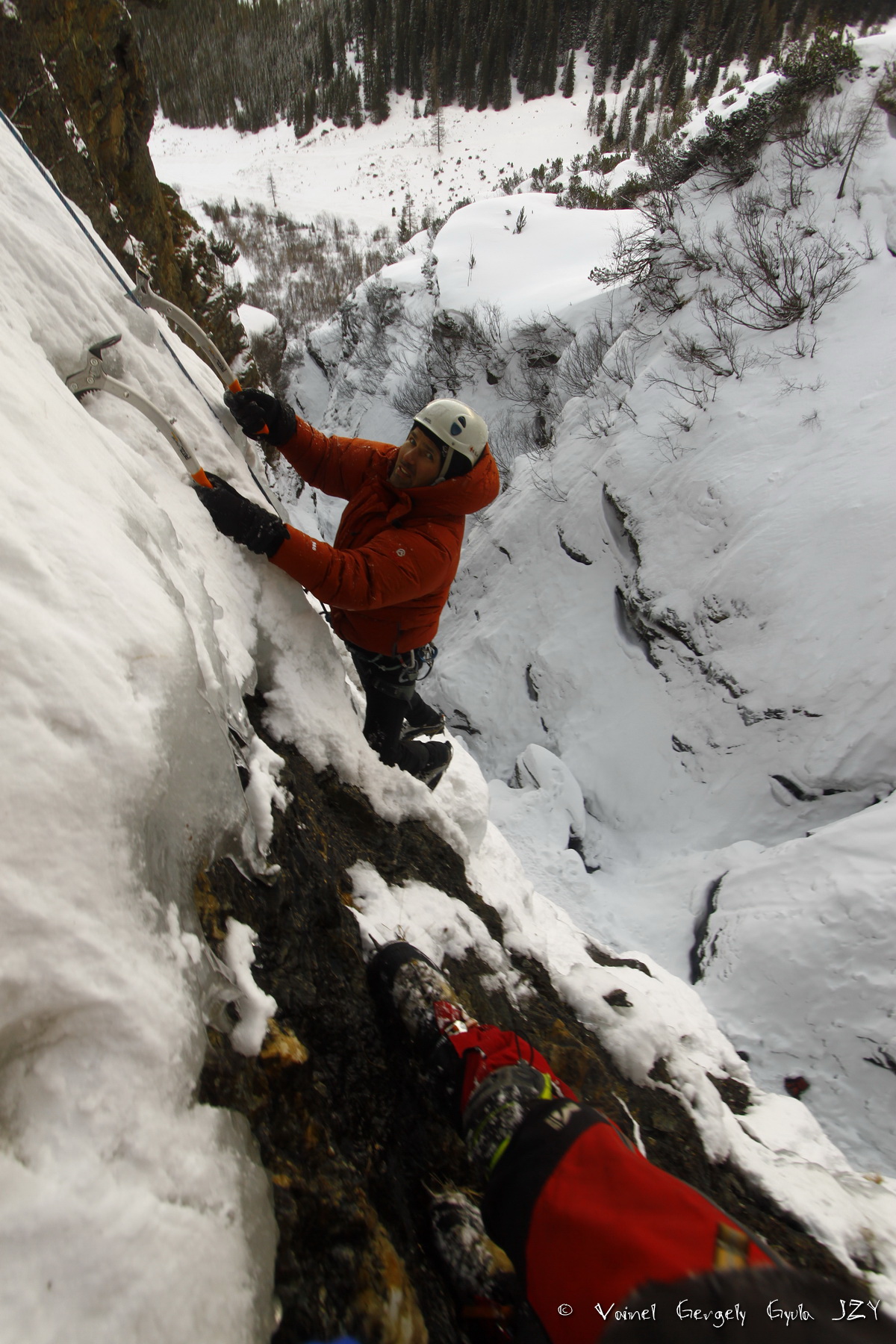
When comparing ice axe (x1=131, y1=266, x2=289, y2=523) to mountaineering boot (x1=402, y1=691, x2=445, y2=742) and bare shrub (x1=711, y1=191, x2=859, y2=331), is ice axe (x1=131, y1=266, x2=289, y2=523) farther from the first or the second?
bare shrub (x1=711, y1=191, x2=859, y2=331)

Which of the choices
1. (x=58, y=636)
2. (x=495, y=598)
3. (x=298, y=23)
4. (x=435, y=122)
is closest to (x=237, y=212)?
(x=435, y=122)

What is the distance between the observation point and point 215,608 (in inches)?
67.6

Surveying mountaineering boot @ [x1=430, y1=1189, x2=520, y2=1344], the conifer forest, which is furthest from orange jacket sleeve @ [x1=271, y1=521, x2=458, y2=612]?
the conifer forest

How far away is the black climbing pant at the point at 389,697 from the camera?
2.47 meters

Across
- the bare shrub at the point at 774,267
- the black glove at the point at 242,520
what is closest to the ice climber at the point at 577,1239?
the black glove at the point at 242,520

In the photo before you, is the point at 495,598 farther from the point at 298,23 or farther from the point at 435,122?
the point at 298,23

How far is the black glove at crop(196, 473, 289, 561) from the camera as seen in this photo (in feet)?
5.93

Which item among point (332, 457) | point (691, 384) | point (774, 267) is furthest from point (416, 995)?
point (774, 267)

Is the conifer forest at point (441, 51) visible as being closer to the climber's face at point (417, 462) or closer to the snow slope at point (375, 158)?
the snow slope at point (375, 158)

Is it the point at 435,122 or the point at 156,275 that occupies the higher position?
the point at 435,122

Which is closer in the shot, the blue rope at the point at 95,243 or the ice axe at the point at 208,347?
the blue rope at the point at 95,243

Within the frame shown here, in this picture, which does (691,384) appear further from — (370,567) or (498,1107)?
(498,1107)

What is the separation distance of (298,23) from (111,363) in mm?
54741

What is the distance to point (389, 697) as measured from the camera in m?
2.53
